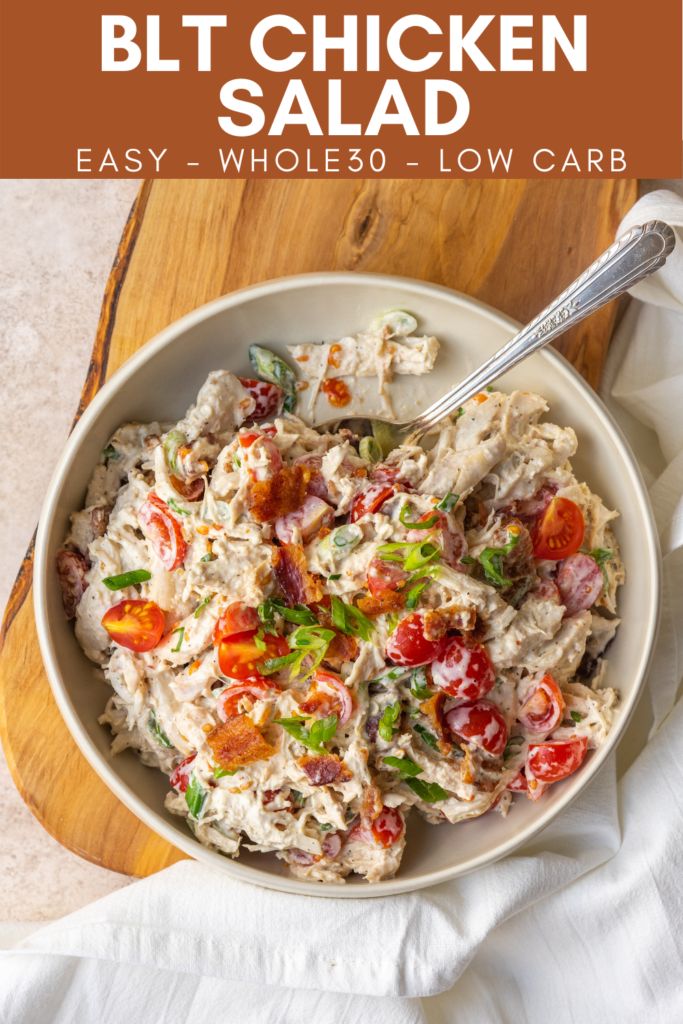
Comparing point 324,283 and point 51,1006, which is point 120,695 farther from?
point 324,283

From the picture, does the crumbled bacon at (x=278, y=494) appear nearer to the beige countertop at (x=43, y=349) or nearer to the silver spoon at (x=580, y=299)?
the silver spoon at (x=580, y=299)

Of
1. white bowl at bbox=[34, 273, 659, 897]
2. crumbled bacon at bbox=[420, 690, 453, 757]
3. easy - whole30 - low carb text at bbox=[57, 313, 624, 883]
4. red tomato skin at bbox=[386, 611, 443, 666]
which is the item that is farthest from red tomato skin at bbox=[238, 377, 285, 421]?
crumbled bacon at bbox=[420, 690, 453, 757]

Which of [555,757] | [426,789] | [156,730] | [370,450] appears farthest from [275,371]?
[555,757]

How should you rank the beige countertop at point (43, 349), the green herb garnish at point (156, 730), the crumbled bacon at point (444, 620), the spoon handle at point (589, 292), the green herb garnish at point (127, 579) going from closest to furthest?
the spoon handle at point (589, 292) < the crumbled bacon at point (444, 620) < the green herb garnish at point (127, 579) < the green herb garnish at point (156, 730) < the beige countertop at point (43, 349)

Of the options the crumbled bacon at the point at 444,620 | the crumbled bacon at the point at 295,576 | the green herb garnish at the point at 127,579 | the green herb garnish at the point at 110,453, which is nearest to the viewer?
the crumbled bacon at the point at 444,620

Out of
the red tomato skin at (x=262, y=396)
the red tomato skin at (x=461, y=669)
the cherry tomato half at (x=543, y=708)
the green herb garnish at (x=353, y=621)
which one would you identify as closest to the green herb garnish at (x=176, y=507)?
the red tomato skin at (x=262, y=396)
